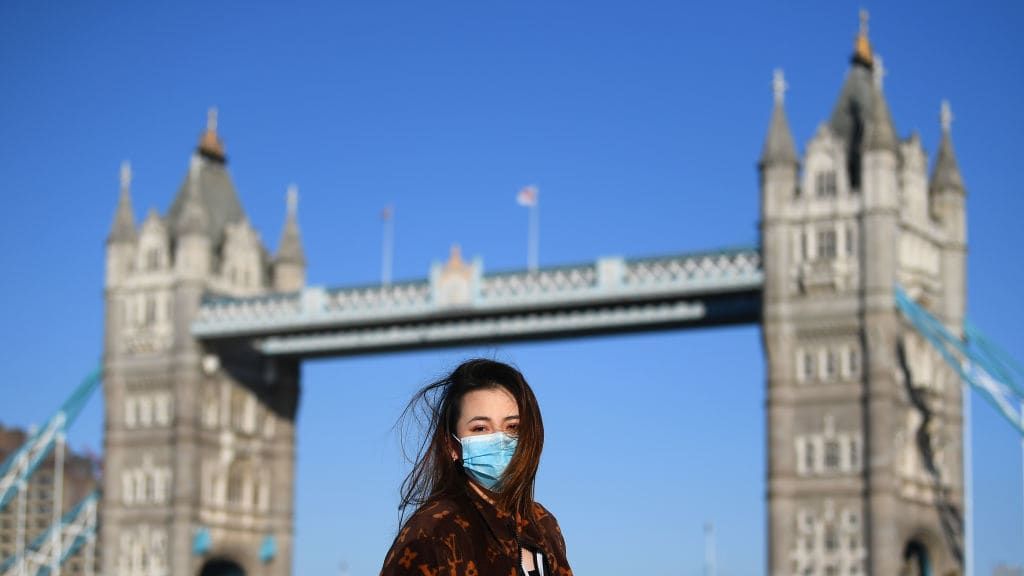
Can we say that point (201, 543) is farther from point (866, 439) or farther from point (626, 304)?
point (866, 439)

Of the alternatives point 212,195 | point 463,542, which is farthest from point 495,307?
point 463,542

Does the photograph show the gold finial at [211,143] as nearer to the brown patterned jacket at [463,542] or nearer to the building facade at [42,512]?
the building facade at [42,512]

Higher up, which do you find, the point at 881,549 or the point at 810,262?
the point at 810,262

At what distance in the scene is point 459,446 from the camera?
494 centimetres

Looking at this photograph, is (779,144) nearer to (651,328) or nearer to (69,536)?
(651,328)

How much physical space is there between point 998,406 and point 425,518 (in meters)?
42.1

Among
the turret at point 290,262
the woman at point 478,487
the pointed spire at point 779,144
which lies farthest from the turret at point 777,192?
the woman at point 478,487

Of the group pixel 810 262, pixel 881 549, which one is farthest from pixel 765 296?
pixel 881 549

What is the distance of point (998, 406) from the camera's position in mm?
44812

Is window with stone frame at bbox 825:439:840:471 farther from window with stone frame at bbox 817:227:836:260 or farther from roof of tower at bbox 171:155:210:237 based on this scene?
roof of tower at bbox 171:155:210:237

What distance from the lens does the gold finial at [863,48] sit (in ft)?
168

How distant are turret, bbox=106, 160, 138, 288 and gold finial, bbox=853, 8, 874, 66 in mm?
26224

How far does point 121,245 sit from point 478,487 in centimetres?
5831

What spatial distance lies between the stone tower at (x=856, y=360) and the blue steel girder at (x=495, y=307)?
203 centimetres
